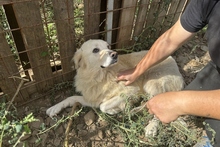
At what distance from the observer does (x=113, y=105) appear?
8.64 ft

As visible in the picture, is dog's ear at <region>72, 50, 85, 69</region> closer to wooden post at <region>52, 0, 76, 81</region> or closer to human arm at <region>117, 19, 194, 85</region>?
wooden post at <region>52, 0, 76, 81</region>

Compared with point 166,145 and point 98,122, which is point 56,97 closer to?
point 98,122

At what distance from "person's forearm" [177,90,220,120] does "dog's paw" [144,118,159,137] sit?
1.10m

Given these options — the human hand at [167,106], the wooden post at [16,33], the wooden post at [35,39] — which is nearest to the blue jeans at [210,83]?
the human hand at [167,106]

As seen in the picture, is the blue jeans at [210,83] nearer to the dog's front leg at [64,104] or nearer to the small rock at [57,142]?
the dog's front leg at [64,104]

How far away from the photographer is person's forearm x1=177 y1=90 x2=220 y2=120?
57.0 inches

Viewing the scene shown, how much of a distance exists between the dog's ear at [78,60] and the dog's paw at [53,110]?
0.59m

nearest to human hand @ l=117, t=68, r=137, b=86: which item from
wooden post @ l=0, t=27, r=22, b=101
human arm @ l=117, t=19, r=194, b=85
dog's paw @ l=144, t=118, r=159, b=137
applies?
human arm @ l=117, t=19, r=194, b=85

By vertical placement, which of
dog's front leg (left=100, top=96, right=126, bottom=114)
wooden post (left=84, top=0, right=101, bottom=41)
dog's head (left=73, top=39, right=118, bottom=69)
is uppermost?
wooden post (left=84, top=0, right=101, bottom=41)

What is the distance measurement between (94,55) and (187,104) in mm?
1348

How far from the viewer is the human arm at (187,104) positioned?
1463mm

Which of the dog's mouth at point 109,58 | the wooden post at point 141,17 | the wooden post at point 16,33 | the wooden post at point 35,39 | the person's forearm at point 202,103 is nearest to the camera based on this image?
the person's forearm at point 202,103

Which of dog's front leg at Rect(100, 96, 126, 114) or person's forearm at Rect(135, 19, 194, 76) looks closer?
person's forearm at Rect(135, 19, 194, 76)

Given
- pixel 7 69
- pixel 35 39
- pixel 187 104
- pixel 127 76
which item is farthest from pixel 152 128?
pixel 7 69
